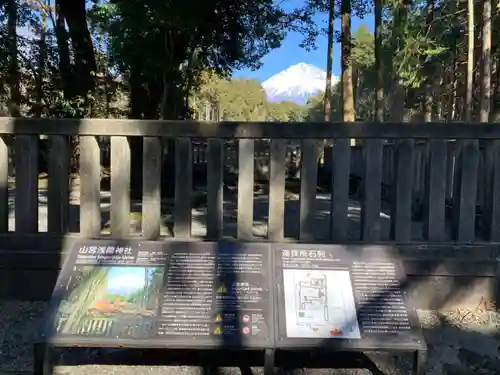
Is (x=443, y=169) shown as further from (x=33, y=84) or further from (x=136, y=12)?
(x=33, y=84)

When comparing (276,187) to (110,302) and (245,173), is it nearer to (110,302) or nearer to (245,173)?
(245,173)

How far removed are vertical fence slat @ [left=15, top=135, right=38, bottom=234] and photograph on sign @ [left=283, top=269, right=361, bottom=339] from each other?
2467mm

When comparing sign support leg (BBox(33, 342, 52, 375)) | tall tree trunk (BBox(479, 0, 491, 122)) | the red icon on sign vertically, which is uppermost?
tall tree trunk (BBox(479, 0, 491, 122))

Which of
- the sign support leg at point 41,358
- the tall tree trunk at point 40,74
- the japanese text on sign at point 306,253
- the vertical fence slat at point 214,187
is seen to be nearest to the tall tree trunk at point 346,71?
the tall tree trunk at point 40,74

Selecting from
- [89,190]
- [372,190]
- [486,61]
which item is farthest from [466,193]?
[486,61]

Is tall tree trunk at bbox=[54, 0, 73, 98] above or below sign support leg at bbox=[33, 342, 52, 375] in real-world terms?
above

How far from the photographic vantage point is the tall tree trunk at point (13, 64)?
1332 cm

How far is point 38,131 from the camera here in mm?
4684

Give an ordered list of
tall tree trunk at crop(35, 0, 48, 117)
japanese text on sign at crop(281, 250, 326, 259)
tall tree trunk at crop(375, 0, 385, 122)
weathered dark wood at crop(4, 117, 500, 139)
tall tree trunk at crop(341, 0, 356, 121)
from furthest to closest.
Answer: tall tree trunk at crop(341, 0, 356, 121) < tall tree trunk at crop(375, 0, 385, 122) < tall tree trunk at crop(35, 0, 48, 117) < weathered dark wood at crop(4, 117, 500, 139) < japanese text on sign at crop(281, 250, 326, 259)

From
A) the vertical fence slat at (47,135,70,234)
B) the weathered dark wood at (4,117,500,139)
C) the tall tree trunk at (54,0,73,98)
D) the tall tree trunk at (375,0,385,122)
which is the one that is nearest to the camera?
the weathered dark wood at (4,117,500,139)

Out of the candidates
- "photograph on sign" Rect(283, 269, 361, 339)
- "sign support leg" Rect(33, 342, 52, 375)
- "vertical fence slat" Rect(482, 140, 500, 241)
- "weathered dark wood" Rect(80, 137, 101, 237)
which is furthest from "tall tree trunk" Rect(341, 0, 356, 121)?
"sign support leg" Rect(33, 342, 52, 375)

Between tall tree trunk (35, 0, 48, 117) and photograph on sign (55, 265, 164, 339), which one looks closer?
photograph on sign (55, 265, 164, 339)

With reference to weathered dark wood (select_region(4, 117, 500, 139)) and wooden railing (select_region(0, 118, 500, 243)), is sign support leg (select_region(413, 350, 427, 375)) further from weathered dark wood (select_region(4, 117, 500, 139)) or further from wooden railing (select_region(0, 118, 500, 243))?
weathered dark wood (select_region(4, 117, 500, 139))

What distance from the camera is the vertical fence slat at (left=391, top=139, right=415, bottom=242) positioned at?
477 centimetres
